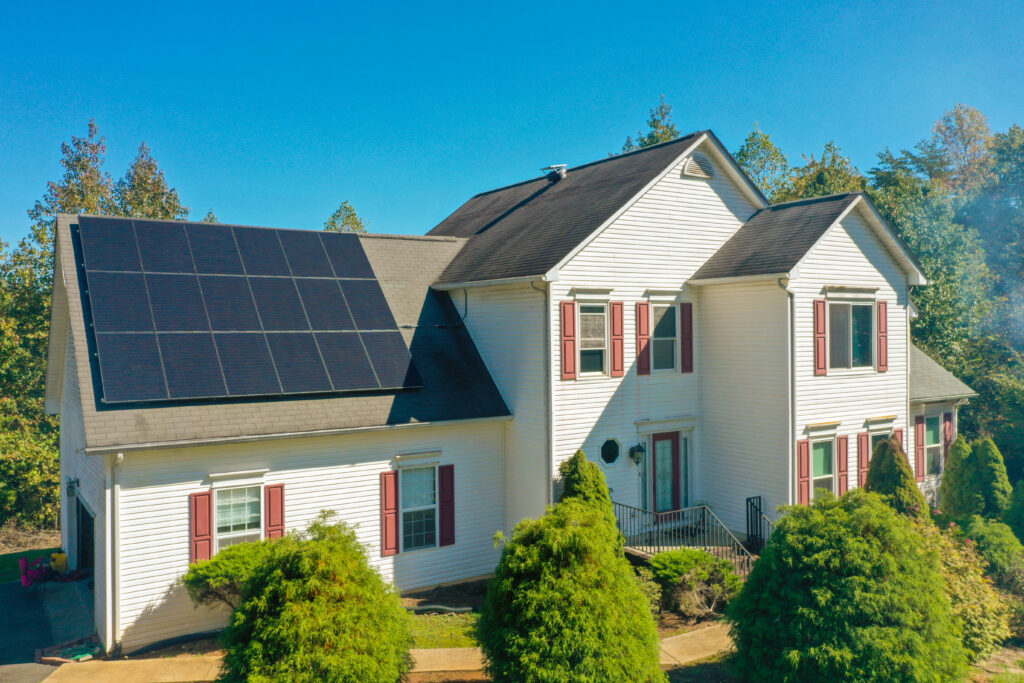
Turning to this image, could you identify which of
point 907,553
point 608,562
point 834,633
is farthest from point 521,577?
point 907,553

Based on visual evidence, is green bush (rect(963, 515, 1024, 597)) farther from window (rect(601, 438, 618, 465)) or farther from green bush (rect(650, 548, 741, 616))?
window (rect(601, 438, 618, 465))

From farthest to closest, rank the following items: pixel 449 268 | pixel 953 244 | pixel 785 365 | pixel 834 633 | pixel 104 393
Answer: pixel 953 244 → pixel 449 268 → pixel 785 365 → pixel 104 393 → pixel 834 633

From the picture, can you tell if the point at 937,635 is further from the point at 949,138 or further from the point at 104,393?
the point at 949,138

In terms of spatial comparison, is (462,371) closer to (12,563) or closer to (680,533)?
(680,533)

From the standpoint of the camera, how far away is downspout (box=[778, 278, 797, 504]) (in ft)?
48.3

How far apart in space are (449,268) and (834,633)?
12218 mm

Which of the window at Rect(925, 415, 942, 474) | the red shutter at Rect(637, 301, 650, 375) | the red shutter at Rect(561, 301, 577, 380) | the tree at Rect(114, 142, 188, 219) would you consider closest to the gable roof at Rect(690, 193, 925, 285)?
the red shutter at Rect(637, 301, 650, 375)

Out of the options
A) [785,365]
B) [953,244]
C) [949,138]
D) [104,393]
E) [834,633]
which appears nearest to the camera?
[834,633]

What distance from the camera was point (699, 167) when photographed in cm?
1664

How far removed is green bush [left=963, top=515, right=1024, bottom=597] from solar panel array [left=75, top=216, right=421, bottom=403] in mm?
12061

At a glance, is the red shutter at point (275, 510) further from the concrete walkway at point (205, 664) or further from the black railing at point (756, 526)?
the black railing at point (756, 526)

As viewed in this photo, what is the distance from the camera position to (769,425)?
15164 millimetres

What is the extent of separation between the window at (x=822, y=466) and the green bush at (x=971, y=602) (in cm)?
316

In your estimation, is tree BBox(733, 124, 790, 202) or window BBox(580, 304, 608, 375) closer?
window BBox(580, 304, 608, 375)
